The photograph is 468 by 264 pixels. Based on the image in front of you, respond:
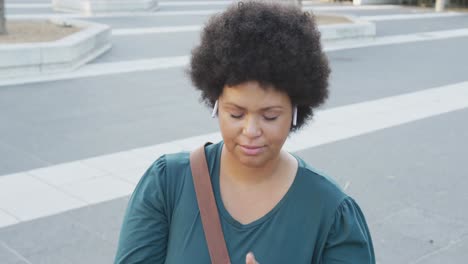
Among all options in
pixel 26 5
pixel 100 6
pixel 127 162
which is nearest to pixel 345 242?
pixel 127 162

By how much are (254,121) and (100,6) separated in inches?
719

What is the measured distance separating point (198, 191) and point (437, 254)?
3.10 meters

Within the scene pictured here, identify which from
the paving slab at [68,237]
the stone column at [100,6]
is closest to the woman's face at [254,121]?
the paving slab at [68,237]

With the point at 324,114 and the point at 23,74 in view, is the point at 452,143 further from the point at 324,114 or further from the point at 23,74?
the point at 23,74

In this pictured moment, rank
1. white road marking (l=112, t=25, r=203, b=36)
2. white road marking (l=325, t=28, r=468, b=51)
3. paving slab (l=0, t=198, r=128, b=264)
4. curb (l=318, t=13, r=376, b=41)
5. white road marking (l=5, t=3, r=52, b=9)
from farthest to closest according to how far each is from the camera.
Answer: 1. white road marking (l=5, t=3, r=52, b=9)
2. white road marking (l=112, t=25, r=203, b=36)
3. white road marking (l=325, t=28, r=468, b=51)
4. curb (l=318, t=13, r=376, b=41)
5. paving slab (l=0, t=198, r=128, b=264)

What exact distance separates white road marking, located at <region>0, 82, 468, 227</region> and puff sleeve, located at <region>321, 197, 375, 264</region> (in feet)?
5.74

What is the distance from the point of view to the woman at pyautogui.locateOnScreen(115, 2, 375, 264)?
1.82 metres

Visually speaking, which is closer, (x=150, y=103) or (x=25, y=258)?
(x=25, y=258)

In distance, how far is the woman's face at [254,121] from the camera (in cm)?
183

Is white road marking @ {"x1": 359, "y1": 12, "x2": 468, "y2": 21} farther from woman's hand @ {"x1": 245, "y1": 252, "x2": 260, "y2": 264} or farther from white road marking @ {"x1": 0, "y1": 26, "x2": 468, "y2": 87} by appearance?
woman's hand @ {"x1": 245, "y1": 252, "x2": 260, "y2": 264}

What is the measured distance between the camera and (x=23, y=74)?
399 inches

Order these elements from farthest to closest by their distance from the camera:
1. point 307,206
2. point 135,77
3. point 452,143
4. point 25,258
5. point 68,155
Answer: point 135,77, point 452,143, point 68,155, point 25,258, point 307,206

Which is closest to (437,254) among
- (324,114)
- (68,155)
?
(68,155)

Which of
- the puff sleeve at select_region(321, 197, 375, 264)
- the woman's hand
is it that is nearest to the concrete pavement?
the puff sleeve at select_region(321, 197, 375, 264)
